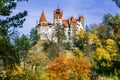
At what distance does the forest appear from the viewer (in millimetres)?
28203

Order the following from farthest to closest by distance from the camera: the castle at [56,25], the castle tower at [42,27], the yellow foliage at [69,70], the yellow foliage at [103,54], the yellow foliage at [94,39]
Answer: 1. the castle tower at [42,27]
2. the castle at [56,25]
3. the yellow foliage at [94,39]
4. the yellow foliage at [103,54]
5. the yellow foliage at [69,70]

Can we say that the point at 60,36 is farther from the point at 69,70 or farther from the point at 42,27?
the point at 69,70

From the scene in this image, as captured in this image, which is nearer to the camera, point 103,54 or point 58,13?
point 103,54

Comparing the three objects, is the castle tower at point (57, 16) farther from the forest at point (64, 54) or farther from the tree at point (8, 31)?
Result: the tree at point (8, 31)

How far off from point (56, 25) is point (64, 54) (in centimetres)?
2784

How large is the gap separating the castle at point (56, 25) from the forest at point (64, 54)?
5141mm

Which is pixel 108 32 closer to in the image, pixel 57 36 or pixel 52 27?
pixel 57 36

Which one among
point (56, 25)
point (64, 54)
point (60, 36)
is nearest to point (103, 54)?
point (64, 54)

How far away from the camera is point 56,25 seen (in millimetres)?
108875

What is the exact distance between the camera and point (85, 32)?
9650cm

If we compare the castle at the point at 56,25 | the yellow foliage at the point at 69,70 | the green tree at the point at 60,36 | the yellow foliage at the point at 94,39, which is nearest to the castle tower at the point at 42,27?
the castle at the point at 56,25

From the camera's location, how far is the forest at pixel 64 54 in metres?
28.2

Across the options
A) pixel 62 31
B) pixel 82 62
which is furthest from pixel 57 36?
pixel 82 62

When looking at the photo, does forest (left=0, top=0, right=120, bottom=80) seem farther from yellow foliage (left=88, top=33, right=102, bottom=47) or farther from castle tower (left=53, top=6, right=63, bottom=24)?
castle tower (left=53, top=6, right=63, bottom=24)
